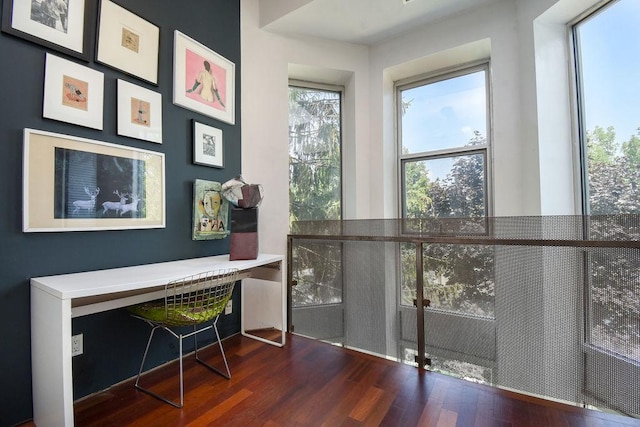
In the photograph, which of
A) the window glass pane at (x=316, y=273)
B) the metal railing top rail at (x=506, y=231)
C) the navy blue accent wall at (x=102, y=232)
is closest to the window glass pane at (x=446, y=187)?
the metal railing top rail at (x=506, y=231)

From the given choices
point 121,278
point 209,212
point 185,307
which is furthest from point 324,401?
point 209,212

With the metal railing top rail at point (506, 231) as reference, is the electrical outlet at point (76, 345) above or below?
below

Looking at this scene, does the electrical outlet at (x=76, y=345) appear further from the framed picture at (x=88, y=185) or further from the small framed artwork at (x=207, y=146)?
the small framed artwork at (x=207, y=146)

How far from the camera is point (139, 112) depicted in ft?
6.40

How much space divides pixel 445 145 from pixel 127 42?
9.30ft

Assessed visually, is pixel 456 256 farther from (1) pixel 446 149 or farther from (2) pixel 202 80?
(2) pixel 202 80

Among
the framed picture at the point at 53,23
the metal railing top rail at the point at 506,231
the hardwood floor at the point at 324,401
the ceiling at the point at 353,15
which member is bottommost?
the hardwood floor at the point at 324,401

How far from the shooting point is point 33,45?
1522mm

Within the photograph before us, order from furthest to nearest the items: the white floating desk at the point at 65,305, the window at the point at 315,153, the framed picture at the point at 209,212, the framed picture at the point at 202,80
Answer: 1. the window at the point at 315,153
2. the framed picture at the point at 209,212
3. the framed picture at the point at 202,80
4. the white floating desk at the point at 65,305

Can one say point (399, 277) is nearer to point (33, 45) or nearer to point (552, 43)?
point (552, 43)

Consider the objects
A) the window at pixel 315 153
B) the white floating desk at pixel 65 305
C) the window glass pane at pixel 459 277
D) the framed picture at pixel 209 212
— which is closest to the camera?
the white floating desk at pixel 65 305

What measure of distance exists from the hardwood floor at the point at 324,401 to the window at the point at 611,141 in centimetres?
54

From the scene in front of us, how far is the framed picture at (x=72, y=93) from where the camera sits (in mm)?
1561

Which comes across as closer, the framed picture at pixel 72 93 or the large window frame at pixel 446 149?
the framed picture at pixel 72 93
